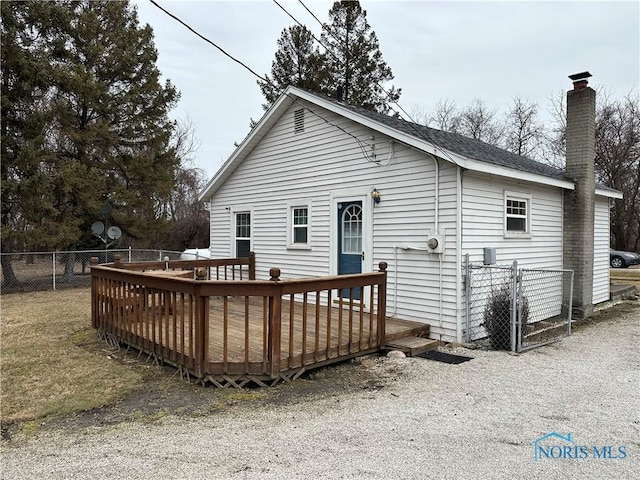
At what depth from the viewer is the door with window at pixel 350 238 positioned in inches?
306

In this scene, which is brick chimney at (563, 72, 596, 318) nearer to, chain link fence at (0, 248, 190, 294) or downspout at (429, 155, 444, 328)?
downspout at (429, 155, 444, 328)

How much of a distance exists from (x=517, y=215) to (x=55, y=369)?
7190mm

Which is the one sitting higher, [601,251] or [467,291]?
[601,251]

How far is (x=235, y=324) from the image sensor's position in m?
6.38

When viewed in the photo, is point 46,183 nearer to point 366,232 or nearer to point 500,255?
point 366,232

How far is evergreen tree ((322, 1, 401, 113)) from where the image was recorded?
21.1m

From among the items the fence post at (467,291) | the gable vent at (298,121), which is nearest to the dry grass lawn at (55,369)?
the fence post at (467,291)

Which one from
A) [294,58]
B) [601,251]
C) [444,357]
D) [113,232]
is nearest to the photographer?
[444,357]

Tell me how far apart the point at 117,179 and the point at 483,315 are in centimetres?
1351

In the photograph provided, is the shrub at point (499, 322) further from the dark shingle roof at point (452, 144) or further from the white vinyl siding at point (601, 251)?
the white vinyl siding at point (601, 251)

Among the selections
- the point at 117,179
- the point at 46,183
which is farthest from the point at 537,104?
the point at 46,183

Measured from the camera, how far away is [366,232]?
24.5 feet

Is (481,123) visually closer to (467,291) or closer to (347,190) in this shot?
(347,190)

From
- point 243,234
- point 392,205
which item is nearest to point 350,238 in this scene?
point 392,205
